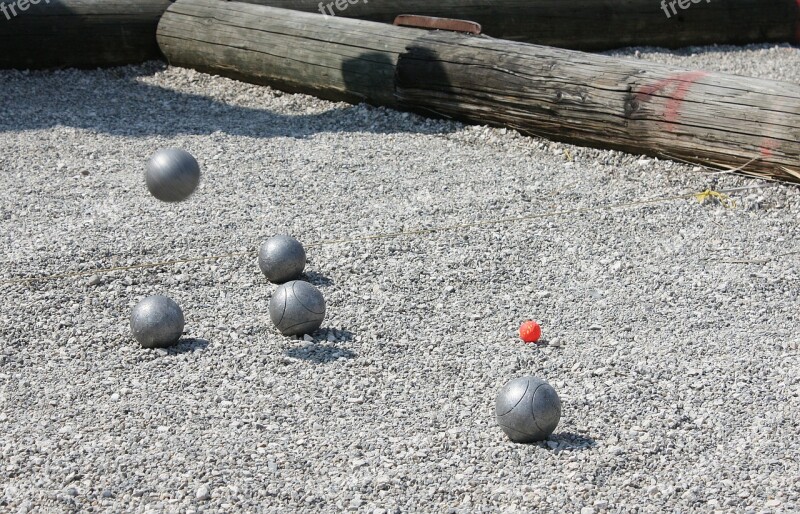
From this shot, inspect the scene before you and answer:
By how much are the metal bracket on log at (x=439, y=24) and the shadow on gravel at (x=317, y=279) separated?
429 centimetres

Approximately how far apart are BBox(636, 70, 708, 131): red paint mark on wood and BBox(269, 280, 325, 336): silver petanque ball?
3855 mm

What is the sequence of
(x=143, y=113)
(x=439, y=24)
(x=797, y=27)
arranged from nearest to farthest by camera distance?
(x=143, y=113) → (x=439, y=24) → (x=797, y=27)

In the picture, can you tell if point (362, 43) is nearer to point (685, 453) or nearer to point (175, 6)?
point (175, 6)

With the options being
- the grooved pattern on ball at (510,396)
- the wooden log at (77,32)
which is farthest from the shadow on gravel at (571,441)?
the wooden log at (77,32)

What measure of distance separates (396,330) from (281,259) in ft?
2.92

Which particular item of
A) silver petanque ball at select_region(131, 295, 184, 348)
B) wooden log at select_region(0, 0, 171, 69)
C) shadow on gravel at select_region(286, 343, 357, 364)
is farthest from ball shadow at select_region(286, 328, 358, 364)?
wooden log at select_region(0, 0, 171, 69)

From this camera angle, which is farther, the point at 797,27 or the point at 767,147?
the point at 797,27

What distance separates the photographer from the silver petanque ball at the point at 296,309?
4.87m

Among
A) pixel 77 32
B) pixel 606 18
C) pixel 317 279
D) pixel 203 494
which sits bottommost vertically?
pixel 606 18

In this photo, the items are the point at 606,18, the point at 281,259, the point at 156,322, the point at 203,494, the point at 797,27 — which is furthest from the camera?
the point at 797,27

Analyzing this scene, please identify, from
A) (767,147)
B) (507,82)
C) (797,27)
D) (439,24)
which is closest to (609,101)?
(507,82)

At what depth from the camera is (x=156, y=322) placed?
4750 millimetres

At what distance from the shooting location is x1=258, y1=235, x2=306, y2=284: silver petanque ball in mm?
5578

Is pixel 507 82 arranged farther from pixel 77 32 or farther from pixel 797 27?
pixel 797 27
